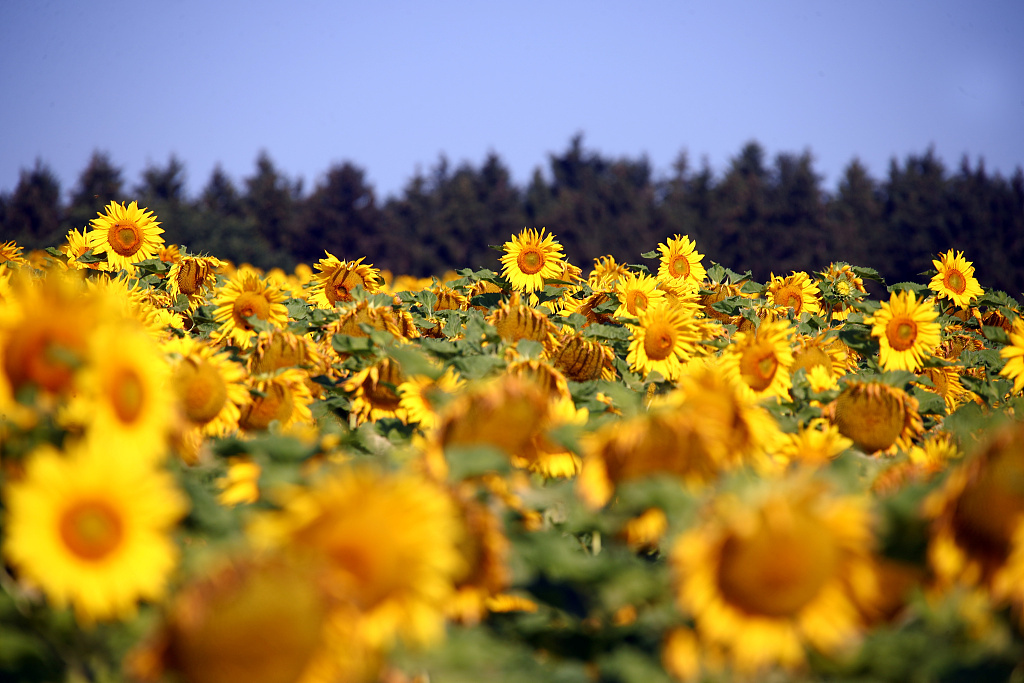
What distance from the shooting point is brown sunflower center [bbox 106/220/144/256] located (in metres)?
5.69

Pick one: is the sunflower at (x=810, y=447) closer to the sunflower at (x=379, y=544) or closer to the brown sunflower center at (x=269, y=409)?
the sunflower at (x=379, y=544)

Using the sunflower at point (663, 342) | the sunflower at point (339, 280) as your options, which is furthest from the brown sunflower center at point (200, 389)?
the sunflower at point (339, 280)

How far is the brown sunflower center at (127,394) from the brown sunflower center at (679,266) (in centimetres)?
543

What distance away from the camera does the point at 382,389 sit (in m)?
3.10

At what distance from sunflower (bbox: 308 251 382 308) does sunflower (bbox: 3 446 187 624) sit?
361 centimetres

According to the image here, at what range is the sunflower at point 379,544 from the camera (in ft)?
4.75

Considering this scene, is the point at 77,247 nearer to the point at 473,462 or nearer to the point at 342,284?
the point at 342,284

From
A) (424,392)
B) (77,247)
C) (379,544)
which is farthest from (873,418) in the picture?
(77,247)

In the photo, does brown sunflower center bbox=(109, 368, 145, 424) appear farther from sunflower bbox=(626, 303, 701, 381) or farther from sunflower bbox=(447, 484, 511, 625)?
sunflower bbox=(626, 303, 701, 381)

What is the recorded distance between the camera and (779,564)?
4.70ft

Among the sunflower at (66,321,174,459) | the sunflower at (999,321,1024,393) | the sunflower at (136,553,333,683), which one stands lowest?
the sunflower at (136,553,333,683)

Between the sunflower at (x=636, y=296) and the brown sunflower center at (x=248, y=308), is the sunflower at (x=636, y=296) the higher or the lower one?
the higher one

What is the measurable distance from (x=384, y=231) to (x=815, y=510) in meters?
56.6

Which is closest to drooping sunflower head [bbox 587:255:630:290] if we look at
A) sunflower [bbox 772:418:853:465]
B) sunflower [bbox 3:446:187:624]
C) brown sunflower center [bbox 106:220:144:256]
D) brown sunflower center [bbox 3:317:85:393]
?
sunflower [bbox 772:418:853:465]
